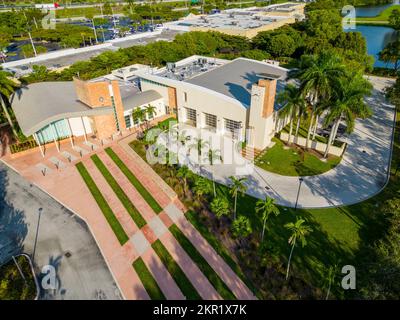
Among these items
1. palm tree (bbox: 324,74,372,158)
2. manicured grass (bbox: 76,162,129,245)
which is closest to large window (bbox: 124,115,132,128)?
manicured grass (bbox: 76,162,129,245)

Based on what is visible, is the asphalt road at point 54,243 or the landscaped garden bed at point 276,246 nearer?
the landscaped garden bed at point 276,246

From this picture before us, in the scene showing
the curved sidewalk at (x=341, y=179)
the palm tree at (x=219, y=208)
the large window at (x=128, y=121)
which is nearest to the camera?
the palm tree at (x=219, y=208)

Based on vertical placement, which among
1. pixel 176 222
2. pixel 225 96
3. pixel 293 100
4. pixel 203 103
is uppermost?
pixel 293 100

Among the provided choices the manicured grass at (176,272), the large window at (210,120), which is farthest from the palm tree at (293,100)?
the manicured grass at (176,272)

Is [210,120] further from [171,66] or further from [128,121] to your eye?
[171,66]

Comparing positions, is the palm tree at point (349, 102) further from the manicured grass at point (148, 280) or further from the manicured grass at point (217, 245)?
the manicured grass at point (148, 280)
